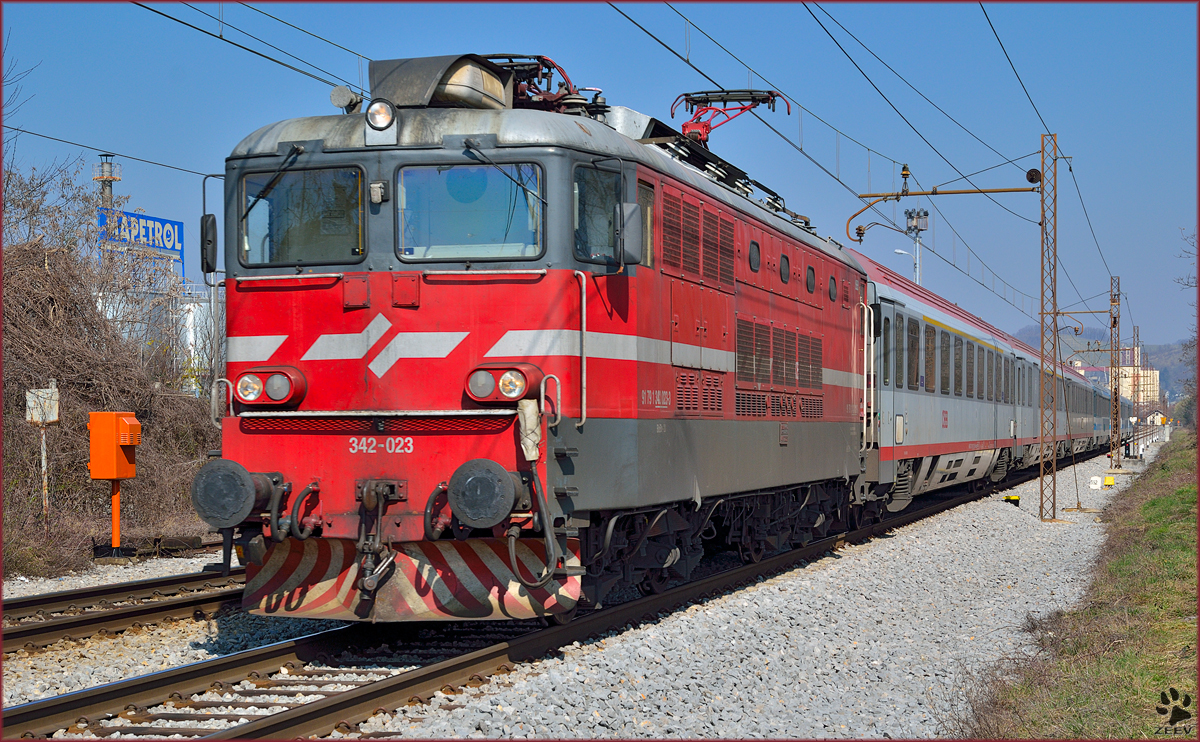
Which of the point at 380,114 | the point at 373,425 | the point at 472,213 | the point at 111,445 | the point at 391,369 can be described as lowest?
the point at 111,445

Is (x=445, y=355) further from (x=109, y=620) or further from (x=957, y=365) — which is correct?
(x=957, y=365)

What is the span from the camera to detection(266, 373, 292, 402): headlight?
316 inches

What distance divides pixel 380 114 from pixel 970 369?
63.1ft

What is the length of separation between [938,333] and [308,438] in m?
16.3

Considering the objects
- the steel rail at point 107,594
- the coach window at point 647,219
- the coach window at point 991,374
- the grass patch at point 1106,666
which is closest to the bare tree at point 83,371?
the steel rail at point 107,594

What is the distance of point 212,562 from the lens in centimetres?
1384

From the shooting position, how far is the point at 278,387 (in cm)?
803

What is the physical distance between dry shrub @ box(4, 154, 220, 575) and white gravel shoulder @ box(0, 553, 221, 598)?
611 mm

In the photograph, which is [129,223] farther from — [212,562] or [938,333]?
[938,333]

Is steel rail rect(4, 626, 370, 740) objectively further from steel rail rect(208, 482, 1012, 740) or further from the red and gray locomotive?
steel rail rect(208, 482, 1012, 740)

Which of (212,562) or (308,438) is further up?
(308,438)

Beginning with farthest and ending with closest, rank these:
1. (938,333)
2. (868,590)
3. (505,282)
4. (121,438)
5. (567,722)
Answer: (938,333) → (121,438) → (868,590) → (505,282) → (567,722)

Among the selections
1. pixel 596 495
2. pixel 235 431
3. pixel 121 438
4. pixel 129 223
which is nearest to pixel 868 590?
pixel 596 495

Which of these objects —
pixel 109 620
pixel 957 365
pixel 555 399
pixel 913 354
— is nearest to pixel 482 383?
pixel 555 399
